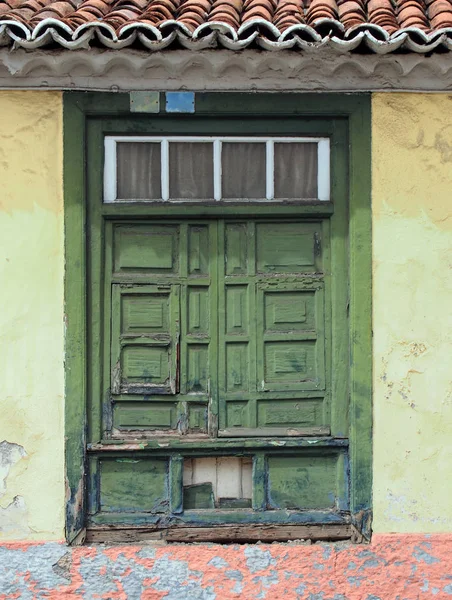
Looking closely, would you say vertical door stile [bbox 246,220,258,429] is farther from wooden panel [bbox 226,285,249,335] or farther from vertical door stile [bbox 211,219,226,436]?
vertical door stile [bbox 211,219,226,436]

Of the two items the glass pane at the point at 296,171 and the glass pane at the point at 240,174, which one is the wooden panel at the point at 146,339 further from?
the glass pane at the point at 296,171

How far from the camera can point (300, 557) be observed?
425 cm

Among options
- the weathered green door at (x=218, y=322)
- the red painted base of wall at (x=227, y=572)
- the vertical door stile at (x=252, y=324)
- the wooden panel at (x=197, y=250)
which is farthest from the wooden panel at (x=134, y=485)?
the wooden panel at (x=197, y=250)

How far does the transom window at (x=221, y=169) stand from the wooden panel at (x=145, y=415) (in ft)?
4.16

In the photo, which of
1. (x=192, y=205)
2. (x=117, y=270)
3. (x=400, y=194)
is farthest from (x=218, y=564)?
(x=400, y=194)

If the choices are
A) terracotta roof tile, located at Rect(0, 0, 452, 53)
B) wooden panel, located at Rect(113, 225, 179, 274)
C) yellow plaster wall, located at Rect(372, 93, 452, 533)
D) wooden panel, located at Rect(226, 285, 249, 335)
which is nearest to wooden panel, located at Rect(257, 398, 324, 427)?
yellow plaster wall, located at Rect(372, 93, 452, 533)

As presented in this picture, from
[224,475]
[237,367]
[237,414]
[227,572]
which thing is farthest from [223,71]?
[227,572]

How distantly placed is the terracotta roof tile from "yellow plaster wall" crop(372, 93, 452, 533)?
505mm

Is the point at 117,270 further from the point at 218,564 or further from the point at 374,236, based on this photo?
the point at 218,564

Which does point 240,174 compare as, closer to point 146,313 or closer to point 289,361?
point 146,313

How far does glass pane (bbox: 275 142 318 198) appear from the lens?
444 cm

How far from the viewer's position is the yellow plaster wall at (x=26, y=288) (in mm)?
4266

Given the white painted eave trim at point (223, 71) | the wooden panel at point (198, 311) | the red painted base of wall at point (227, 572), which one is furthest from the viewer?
the wooden panel at point (198, 311)

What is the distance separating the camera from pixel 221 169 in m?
4.42
